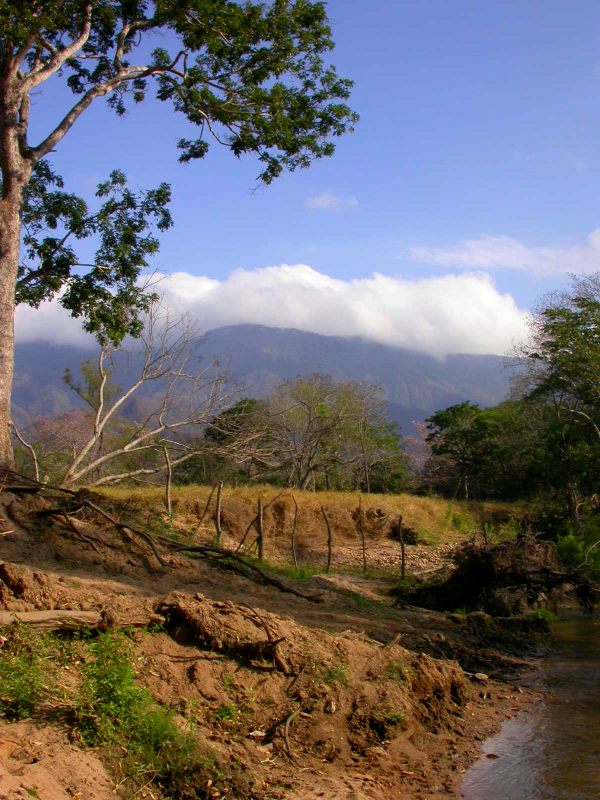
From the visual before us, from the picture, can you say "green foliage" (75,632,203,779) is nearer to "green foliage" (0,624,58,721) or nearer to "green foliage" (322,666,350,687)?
"green foliage" (0,624,58,721)

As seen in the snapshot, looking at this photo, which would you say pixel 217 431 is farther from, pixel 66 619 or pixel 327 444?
pixel 327 444

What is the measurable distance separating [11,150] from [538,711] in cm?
1011

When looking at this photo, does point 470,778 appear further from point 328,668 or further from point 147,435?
point 147,435

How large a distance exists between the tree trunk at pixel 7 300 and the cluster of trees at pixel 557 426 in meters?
18.5

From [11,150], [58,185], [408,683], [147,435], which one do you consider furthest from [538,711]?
[58,185]

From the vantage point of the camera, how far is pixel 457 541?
870 inches

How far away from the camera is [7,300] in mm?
10438

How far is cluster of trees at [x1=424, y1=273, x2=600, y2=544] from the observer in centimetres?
2441

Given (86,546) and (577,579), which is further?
(577,579)

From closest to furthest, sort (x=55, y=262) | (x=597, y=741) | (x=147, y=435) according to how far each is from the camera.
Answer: (x=597, y=741) < (x=55, y=262) < (x=147, y=435)

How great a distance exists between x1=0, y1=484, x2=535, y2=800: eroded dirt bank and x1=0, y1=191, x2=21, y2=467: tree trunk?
4.67 ft

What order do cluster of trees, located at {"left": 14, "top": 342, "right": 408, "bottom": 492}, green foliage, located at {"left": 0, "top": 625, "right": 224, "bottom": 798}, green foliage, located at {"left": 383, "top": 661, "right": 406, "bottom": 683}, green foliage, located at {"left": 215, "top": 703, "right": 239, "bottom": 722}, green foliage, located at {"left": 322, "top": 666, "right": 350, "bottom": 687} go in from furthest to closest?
cluster of trees, located at {"left": 14, "top": 342, "right": 408, "bottom": 492} < green foliage, located at {"left": 383, "top": 661, "right": 406, "bottom": 683} < green foliage, located at {"left": 322, "top": 666, "right": 350, "bottom": 687} < green foliage, located at {"left": 215, "top": 703, "right": 239, "bottom": 722} < green foliage, located at {"left": 0, "top": 625, "right": 224, "bottom": 798}

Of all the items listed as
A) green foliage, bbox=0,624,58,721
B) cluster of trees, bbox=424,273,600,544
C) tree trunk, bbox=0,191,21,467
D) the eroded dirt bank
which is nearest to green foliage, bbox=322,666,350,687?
the eroded dirt bank

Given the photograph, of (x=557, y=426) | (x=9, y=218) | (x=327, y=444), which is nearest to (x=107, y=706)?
(x=9, y=218)
